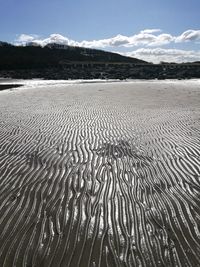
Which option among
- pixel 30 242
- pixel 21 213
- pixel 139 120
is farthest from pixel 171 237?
pixel 139 120

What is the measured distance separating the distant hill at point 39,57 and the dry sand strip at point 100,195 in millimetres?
81868

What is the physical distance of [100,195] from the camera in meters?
7.73

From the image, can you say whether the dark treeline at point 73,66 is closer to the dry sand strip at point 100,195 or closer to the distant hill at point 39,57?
the distant hill at point 39,57

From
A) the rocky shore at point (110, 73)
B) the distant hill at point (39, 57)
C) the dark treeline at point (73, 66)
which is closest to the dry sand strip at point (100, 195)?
the rocky shore at point (110, 73)

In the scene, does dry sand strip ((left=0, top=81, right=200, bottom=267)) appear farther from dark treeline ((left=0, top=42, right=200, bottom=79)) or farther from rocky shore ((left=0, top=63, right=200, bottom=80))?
dark treeline ((left=0, top=42, right=200, bottom=79))

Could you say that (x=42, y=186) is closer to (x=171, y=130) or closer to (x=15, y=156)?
(x=15, y=156)

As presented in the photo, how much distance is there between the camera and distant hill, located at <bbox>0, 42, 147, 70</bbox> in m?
92.6

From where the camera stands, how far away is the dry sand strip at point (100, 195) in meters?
5.57

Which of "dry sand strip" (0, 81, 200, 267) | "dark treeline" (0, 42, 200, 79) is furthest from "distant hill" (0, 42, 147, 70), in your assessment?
"dry sand strip" (0, 81, 200, 267)

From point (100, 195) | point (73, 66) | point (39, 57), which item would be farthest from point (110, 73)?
point (100, 195)

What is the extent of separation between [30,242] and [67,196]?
198cm

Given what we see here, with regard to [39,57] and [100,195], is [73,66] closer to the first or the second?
[39,57]

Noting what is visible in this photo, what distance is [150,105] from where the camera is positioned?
22.3 m

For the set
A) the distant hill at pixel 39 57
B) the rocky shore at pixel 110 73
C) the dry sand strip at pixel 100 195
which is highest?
the dry sand strip at pixel 100 195
